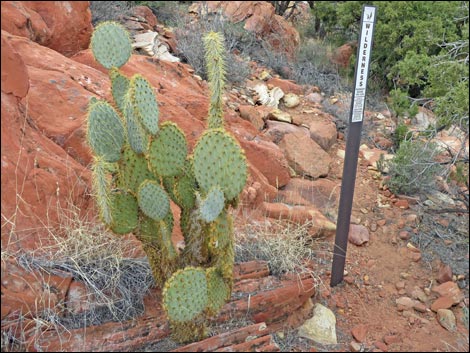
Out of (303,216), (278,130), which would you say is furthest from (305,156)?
(303,216)

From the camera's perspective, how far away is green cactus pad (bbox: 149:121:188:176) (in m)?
2.56

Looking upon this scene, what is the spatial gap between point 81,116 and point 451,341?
2890 mm

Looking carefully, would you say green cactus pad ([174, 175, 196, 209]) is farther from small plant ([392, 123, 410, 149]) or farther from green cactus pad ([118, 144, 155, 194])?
small plant ([392, 123, 410, 149])

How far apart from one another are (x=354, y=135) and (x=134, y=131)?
1.52 metres

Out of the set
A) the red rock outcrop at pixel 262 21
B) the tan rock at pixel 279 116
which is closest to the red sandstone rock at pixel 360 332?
the tan rock at pixel 279 116

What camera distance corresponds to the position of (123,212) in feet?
8.54

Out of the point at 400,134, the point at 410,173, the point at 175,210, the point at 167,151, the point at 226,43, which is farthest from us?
the point at 226,43

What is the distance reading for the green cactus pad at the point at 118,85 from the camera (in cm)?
283

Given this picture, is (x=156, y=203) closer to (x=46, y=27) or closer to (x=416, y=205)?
(x=46, y=27)

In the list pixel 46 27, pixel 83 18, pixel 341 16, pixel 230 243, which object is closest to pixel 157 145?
pixel 230 243

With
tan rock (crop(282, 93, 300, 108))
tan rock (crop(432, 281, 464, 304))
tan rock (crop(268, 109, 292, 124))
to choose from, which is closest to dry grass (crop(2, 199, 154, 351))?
tan rock (crop(432, 281, 464, 304))

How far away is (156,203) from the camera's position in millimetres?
2518

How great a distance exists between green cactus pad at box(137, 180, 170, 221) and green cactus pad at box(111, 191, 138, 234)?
0.37 feet

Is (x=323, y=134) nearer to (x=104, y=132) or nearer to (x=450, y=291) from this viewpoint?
(x=450, y=291)
